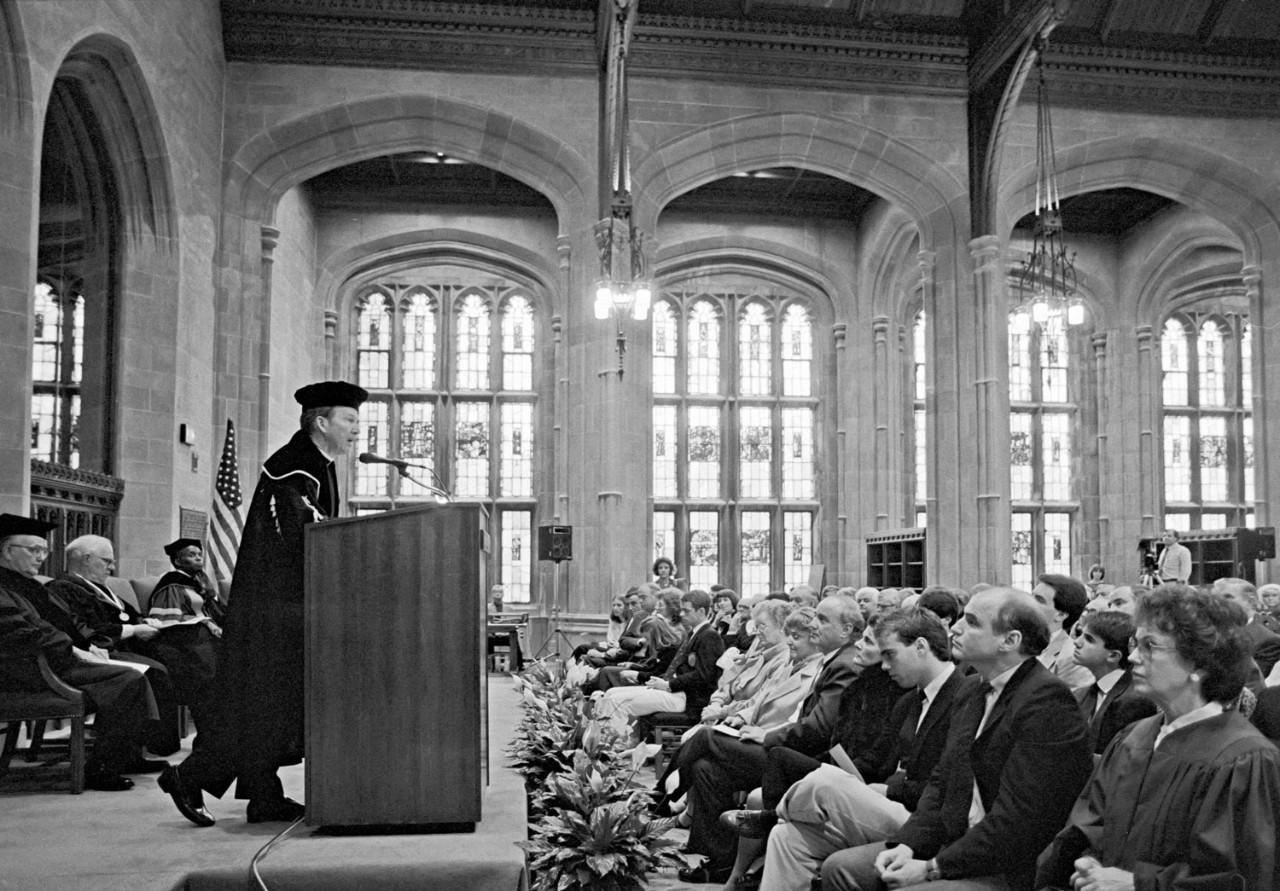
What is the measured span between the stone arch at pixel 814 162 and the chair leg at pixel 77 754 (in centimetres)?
928

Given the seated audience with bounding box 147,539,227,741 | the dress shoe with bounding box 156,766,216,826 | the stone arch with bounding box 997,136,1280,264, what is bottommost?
the dress shoe with bounding box 156,766,216,826

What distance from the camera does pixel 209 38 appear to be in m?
11.6

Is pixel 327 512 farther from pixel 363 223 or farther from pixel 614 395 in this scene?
pixel 363 223

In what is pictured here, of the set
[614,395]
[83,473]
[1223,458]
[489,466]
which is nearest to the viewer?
[83,473]

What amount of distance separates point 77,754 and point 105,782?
0.65 ft

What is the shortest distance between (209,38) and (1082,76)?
9.26m

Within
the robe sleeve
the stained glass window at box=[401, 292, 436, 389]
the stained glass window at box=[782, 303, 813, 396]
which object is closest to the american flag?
the stained glass window at box=[401, 292, 436, 389]

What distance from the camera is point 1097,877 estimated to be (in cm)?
264

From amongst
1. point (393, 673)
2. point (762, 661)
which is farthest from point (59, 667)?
point (762, 661)

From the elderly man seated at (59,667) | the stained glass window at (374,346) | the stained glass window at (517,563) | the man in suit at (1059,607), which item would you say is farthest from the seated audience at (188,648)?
the stained glass window at (374,346)

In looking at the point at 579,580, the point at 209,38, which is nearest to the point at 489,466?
the point at 579,580

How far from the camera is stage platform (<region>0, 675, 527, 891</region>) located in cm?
307

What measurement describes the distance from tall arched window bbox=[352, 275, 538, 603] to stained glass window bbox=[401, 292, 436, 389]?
15 mm

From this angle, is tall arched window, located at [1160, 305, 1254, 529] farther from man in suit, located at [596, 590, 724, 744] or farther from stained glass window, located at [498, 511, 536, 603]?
man in suit, located at [596, 590, 724, 744]
